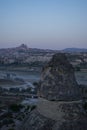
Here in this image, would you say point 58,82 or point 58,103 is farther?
point 58,82

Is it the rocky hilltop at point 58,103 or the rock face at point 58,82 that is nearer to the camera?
the rocky hilltop at point 58,103

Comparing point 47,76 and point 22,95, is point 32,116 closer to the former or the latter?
point 47,76

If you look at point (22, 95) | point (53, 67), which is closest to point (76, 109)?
point (53, 67)

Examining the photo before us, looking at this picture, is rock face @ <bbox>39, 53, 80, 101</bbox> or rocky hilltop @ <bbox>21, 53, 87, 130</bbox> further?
rock face @ <bbox>39, 53, 80, 101</bbox>

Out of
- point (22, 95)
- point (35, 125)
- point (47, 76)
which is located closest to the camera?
point (35, 125)

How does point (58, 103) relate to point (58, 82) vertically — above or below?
below
